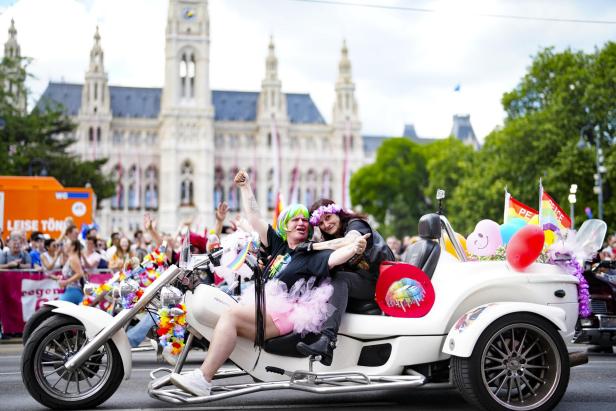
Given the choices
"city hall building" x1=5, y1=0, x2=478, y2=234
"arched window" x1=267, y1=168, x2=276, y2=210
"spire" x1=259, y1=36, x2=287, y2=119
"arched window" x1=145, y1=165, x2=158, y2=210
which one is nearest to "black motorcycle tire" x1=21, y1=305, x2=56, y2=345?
"city hall building" x1=5, y1=0, x2=478, y2=234

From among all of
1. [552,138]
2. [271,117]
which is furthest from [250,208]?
[271,117]

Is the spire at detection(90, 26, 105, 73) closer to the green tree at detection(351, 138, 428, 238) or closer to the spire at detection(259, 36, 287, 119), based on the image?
the spire at detection(259, 36, 287, 119)

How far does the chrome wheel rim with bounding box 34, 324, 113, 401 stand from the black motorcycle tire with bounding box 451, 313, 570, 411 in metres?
2.49

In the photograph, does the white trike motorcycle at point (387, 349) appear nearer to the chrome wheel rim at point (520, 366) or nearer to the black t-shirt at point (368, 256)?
the chrome wheel rim at point (520, 366)

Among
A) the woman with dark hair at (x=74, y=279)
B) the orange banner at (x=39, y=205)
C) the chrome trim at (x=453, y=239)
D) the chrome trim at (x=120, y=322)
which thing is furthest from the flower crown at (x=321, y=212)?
the orange banner at (x=39, y=205)

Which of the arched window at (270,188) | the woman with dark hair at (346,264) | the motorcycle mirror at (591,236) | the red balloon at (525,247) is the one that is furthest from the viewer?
the arched window at (270,188)

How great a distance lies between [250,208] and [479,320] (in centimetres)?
204

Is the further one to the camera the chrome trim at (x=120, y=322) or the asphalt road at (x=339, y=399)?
the asphalt road at (x=339, y=399)

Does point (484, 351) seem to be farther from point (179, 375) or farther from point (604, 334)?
point (604, 334)

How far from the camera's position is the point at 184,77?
370 ft

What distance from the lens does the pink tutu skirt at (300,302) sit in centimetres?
608

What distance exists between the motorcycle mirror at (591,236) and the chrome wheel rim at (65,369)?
3.80 meters

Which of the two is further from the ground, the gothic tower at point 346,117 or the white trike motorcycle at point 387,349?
the gothic tower at point 346,117

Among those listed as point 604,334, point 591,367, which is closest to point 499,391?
point 591,367
